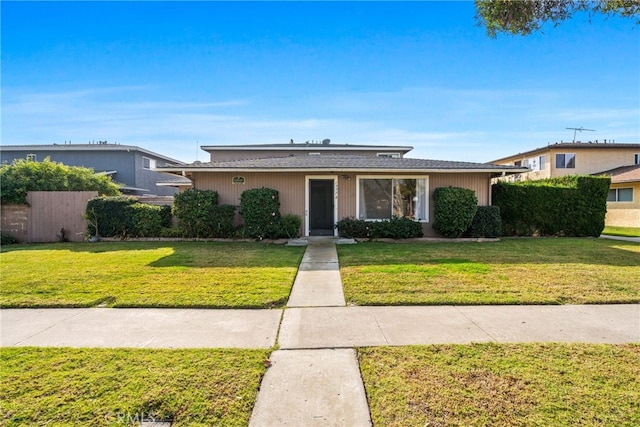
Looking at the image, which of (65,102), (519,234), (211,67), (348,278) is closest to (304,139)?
(211,67)

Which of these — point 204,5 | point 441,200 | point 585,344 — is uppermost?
point 204,5

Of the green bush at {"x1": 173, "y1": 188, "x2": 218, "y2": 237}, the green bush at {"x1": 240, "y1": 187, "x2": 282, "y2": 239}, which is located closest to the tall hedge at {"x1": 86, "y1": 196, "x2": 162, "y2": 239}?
the green bush at {"x1": 173, "y1": 188, "x2": 218, "y2": 237}

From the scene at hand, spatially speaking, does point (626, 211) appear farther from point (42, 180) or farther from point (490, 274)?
point (42, 180)

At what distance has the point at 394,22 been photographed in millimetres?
9820

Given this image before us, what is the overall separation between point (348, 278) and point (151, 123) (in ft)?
54.0

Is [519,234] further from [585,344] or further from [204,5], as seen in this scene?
[204,5]

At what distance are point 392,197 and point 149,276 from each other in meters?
8.67

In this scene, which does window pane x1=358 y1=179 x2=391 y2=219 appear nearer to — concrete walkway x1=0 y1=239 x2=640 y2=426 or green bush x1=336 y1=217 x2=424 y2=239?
green bush x1=336 y1=217 x2=424 y2=239

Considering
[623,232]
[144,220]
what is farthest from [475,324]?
[623,232]

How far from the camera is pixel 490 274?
6.48 meters

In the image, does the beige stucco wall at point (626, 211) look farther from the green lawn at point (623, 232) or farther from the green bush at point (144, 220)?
the green bush at point (144, 220)

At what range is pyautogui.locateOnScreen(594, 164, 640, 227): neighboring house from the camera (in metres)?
18.2

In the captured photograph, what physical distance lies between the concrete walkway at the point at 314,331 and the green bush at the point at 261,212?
6.24 m

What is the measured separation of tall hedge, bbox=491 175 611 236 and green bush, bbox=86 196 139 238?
14.2 metres
